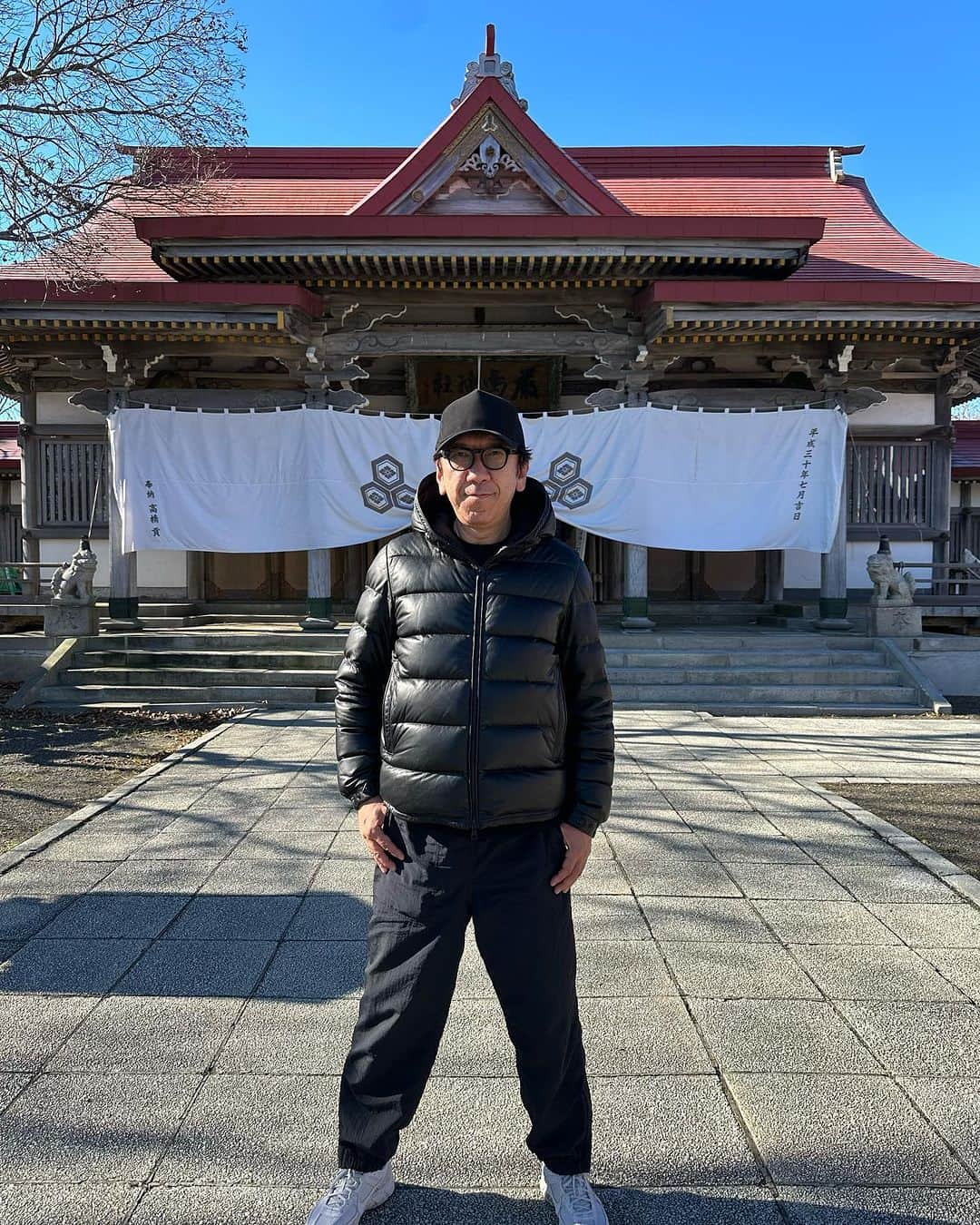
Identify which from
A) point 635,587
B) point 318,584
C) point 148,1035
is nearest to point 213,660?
point 318,584

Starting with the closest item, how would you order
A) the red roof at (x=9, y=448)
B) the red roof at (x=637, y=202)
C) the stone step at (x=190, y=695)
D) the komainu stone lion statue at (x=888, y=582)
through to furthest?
1. the stone step at (x=190, y=695)
2. the red roof at (x=637, y=202)
3. the komainu stone lion statue at (x=888, y=582)
4. the red roof at (x=9, y=448)

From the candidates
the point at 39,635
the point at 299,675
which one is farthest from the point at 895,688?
the point at 39,635

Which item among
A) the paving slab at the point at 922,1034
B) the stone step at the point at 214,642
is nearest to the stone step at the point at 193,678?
the stone step at the point at 214,642

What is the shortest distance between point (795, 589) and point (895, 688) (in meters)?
2.88

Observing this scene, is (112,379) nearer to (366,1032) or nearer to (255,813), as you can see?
(255,813)

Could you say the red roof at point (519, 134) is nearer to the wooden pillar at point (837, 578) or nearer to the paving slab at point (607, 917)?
the wooden pillar at point (837, 578)

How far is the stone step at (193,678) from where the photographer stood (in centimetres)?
918

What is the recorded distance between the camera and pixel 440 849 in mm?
1966

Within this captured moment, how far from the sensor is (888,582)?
986 centimetres

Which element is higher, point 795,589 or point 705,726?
point 795,589

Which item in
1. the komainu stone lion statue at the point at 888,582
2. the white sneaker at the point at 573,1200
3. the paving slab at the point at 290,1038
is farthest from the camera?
the komainu stone lion statue at the point at 888,582

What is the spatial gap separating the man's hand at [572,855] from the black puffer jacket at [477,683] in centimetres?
3

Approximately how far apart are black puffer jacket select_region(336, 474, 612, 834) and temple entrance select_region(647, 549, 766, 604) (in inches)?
425

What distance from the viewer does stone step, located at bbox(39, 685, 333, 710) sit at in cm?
888
